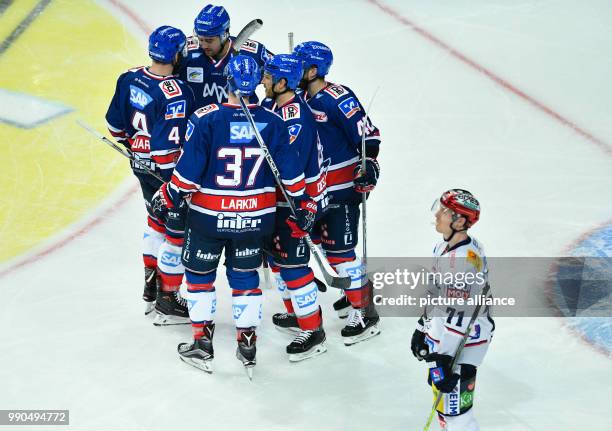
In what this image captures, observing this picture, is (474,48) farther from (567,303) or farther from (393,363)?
(393,363)

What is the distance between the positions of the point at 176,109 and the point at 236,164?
0.68m

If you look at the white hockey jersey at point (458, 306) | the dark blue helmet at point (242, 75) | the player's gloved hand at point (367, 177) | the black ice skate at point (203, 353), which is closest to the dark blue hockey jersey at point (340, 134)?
the player's gloved hand at point (367, 177)

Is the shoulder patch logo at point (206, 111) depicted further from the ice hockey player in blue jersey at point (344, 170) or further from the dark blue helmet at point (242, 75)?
the ice hockey player in blue jersey at point (344, 170)

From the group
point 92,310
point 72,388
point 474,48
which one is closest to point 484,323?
point 72,388

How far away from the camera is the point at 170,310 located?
530 cm

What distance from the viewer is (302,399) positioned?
465 centimetres

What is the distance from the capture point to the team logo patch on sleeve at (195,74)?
534 cm

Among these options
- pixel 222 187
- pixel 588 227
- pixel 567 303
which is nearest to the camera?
pixel 222 187

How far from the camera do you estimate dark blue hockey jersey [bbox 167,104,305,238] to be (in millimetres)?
4410

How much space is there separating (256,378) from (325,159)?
3.91 ft

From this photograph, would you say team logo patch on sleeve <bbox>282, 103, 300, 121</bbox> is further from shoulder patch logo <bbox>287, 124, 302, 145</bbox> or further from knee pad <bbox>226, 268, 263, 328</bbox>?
knee pad <bbox>226, 268, 263, 328</bbox>

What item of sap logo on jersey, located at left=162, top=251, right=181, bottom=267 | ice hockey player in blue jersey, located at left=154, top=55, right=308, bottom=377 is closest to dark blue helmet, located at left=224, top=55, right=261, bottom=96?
ice hockey player in blue jersey, located at left=154, top=55, right=308, bottom=377

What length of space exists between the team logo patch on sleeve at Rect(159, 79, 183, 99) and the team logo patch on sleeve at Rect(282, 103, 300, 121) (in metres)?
0.65

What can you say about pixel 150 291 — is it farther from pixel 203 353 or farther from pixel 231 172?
pixel 231 172
